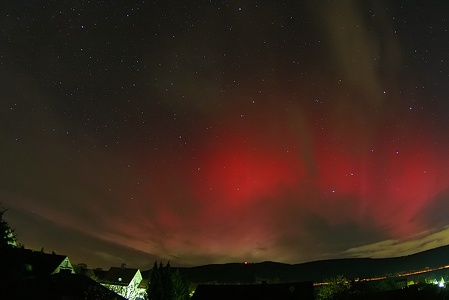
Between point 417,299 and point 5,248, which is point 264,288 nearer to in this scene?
point 417,299

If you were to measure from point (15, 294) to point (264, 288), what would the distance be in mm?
39735

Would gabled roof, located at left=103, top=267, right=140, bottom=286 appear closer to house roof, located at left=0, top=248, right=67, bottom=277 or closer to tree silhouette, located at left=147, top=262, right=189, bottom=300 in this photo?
house roof, located at left=0, top=248, right=67, bottom=277

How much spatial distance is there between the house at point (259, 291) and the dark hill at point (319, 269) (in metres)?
75.2

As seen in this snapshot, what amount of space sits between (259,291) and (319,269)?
106 metres

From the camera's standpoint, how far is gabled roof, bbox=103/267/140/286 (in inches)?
3378

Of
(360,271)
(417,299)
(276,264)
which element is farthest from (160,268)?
(360,271)

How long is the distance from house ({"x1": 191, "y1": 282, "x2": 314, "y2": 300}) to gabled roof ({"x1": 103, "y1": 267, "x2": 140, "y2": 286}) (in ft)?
116

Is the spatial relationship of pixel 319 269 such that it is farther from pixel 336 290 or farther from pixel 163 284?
pixel 163 284

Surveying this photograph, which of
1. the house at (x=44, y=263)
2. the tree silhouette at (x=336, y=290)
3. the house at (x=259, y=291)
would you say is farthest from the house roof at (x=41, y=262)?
the tree silhouette at (x=336, y=290)

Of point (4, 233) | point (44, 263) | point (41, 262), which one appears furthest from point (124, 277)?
point (4, 233)

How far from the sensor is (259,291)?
169 feet

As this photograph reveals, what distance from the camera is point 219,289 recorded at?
54.5m

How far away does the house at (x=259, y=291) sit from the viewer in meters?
49.3

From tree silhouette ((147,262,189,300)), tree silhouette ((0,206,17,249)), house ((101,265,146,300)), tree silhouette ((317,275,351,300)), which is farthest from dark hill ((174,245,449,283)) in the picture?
tree silhouette ((0,206,17,249))
